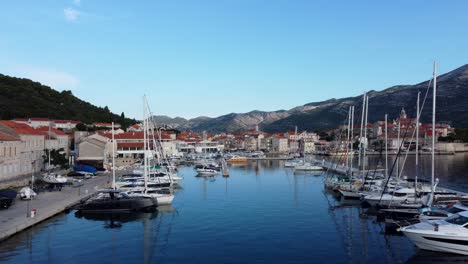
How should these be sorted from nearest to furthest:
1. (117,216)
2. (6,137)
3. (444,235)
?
(444,235) < (117,216) < (6,137)

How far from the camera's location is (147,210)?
35469 millimetres

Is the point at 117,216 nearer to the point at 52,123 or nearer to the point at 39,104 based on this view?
the point at 52,123

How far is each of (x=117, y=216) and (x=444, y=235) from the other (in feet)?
76.5

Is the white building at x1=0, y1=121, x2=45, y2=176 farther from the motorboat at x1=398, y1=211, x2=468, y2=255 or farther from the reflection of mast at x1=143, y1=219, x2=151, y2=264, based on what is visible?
the motorboat at x1=398, y1=211, x2=468, y2=255

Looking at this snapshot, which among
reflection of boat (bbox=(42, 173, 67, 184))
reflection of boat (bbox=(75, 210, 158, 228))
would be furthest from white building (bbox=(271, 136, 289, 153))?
reflection of boat (bbox=(75, 210, 158, 228))

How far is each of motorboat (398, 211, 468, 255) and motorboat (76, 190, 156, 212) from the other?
67.1 ft

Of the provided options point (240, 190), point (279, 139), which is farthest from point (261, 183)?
point (279, 139)

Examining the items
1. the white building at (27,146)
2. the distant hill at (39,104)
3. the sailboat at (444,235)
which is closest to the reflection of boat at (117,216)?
the white building at (27,146)

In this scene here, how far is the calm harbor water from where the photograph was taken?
73.2ft

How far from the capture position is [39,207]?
107 feet

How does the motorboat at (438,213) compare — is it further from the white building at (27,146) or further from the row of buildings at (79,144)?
the white building at (27,146)

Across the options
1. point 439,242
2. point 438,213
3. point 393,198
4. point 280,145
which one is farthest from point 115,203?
point 280,145

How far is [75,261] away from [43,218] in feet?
32.0

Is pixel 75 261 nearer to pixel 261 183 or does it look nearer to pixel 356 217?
pixel 356 217
